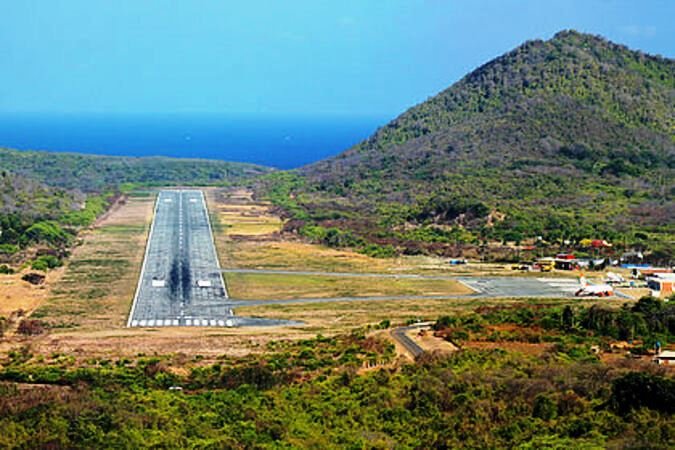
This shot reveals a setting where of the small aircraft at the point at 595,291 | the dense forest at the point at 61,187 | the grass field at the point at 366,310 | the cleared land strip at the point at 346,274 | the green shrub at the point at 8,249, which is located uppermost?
the dense forest at the point at 61,187

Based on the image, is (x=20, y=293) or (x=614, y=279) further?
(x=614, y=279)

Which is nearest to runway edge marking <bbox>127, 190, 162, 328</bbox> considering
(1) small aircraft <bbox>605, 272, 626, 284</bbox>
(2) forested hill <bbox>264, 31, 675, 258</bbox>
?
(2) forested hill <bbox>264, 31, 675, 258</bbox>

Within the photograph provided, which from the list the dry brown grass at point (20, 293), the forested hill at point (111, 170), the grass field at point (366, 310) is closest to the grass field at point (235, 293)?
the grass field at point (366, 310)

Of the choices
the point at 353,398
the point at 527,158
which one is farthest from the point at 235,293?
the point at 527,158

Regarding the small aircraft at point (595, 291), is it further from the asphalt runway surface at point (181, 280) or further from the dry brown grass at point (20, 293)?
the dry brown grass at point (20, 293)

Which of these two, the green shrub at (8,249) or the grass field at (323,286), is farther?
the green shrub at (8,249)

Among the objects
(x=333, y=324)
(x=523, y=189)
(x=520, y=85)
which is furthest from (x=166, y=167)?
(x=333, y=324)

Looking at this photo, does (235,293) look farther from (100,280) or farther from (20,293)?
(20,293)
